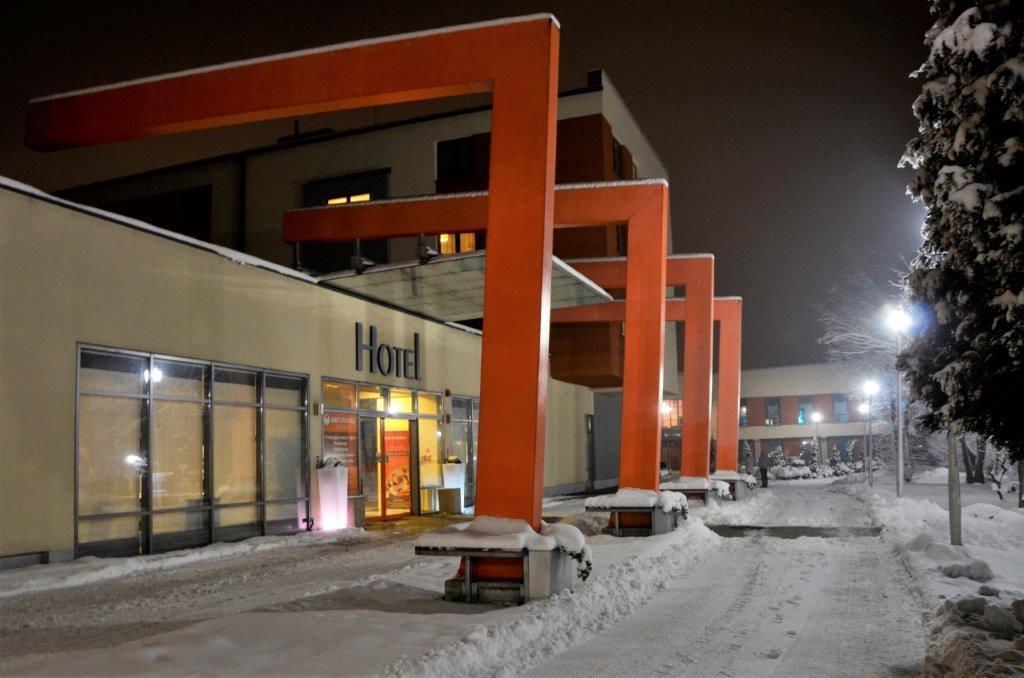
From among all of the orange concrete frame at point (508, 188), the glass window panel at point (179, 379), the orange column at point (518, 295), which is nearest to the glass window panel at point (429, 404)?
the glass window panel at point (179, 379)

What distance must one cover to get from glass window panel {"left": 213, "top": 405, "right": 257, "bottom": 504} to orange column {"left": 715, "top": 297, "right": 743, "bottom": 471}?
857 inches

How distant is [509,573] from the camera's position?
9508mm

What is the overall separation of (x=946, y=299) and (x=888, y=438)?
54.3 meters

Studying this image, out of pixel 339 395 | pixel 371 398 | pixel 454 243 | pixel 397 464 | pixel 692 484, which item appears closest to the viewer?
pixel 339 395

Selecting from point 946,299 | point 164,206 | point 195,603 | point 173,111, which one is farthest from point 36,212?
point 164,206

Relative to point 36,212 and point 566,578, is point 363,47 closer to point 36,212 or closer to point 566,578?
point 36,212

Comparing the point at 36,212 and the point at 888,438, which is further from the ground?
the point at 36,212

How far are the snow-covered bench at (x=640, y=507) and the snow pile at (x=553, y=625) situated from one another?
267 cm

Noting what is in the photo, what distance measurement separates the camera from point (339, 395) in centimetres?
2109

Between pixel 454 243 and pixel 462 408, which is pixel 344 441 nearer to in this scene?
pixel 462 408

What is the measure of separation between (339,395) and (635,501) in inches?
317

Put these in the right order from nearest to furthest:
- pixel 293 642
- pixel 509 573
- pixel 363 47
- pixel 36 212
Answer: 1. pixel 293 642
2. pixel 509 573
3. pixel 363 47
4. pixel 36 212

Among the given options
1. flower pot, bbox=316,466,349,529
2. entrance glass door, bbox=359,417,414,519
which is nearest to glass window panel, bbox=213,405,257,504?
flower pot, bbox=316,466,349,529

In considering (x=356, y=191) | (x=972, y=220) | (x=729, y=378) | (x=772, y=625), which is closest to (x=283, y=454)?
(x=772, y=625)
